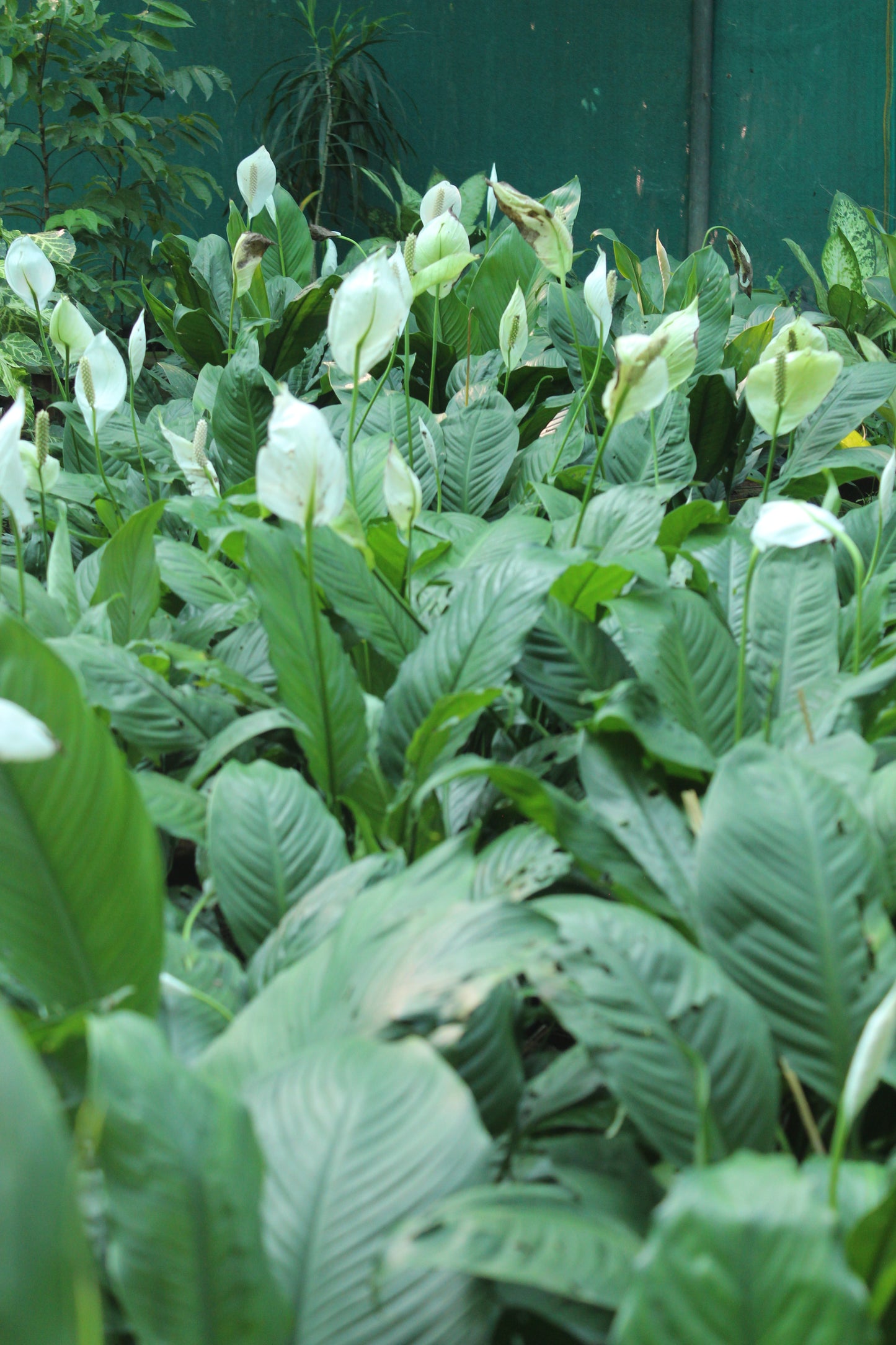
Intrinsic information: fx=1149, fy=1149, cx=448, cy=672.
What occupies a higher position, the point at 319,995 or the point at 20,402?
the point at 20,402

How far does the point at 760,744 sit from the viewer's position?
1.92 ft

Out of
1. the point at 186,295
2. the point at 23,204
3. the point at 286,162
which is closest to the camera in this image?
the point at 186,295

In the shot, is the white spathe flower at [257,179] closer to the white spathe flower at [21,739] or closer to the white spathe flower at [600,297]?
the white spathe flower at [600,297]

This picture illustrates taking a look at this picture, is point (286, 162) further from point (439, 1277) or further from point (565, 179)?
point (439, 1277)

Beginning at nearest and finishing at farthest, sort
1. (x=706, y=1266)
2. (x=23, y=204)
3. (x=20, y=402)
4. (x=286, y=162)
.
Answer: (x=706, y=1266) → (x=20, y=402) → (x=23, y=204) → (x=286, y=162)

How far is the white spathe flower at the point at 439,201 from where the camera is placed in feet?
4.05

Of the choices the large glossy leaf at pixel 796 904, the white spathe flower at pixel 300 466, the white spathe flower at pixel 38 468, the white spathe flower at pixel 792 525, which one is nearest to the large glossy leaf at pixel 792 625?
the white spathe flower at pixel 792 525

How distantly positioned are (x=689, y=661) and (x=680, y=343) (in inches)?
11.8

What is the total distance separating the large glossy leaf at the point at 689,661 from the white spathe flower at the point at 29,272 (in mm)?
729

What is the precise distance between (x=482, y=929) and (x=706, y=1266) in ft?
0.66

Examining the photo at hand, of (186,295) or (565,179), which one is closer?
(186,295)

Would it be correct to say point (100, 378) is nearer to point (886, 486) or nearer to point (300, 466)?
point (300, 466)

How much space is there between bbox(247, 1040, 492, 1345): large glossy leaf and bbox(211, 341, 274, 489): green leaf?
3.14 ft

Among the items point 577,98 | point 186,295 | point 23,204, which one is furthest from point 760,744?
point 577,98
